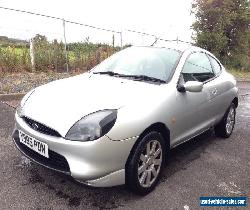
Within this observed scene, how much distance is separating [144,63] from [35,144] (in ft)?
5.97

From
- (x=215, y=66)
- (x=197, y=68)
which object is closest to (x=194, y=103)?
(x=197, y=68)

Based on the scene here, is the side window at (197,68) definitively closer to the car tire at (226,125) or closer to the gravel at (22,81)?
the car tire at (226,125)

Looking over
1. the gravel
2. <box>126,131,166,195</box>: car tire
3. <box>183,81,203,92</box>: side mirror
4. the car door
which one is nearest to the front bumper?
<box>126,131,166,195</box>: car tire

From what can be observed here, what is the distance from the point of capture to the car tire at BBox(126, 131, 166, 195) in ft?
10.7

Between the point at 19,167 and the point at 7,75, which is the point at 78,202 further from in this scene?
the point at 7,75

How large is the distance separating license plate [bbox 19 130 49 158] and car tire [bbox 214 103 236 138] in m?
3.19

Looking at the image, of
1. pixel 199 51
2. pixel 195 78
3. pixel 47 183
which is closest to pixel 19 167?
pixel 47 183

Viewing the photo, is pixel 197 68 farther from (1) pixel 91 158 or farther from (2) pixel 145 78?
(1) pixel 91 158

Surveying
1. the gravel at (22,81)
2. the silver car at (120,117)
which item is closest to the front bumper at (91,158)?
the silver car at (120,117)

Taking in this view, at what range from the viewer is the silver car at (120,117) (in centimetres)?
302

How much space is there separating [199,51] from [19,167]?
9.62 feet

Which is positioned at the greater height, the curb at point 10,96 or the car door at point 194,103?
the car door at point 194,103

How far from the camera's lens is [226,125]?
5500 mm

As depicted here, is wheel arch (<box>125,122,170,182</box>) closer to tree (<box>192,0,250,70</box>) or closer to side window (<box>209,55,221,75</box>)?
side window (<box>209,55,221,75</box>)
